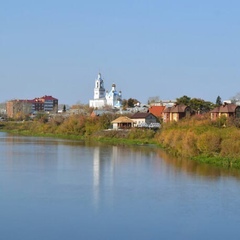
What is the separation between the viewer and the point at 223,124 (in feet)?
77.4

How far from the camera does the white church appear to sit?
182ft

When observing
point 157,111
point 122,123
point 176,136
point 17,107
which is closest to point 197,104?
point 157,111

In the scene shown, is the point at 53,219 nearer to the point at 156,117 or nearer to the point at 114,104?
the point at 156,117

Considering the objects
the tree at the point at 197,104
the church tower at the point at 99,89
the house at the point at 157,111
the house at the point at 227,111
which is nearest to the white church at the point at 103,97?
the church tower at the point at 99,89

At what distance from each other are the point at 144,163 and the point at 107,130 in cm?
1542

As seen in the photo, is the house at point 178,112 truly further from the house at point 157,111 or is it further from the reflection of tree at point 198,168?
the reflection of tree at point 198,168

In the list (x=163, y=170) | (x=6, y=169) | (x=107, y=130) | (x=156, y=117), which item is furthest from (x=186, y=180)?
(x=156, y=117)

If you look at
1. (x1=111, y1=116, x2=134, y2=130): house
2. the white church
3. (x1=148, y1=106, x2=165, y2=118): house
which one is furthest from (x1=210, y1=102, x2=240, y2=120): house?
the white church

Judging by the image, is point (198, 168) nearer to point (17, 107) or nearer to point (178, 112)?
point (178, 112)

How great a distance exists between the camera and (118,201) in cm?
1038

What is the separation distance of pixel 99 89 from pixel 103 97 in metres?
1.00

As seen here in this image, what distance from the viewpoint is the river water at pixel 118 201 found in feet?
27.7

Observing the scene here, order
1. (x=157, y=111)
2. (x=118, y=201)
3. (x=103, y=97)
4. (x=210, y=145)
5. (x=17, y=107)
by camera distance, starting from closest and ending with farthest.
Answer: (x=118, y=201) → (x=210, y=145) → (x=157, y=111) → (x=103, y=97) → (x=17, y=107)

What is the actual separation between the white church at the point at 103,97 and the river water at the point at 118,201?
3853 centimetres
